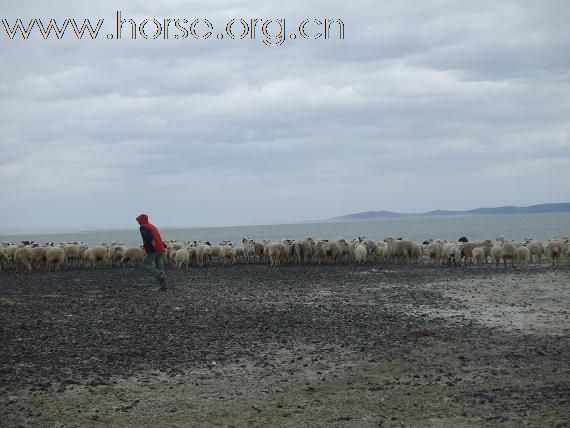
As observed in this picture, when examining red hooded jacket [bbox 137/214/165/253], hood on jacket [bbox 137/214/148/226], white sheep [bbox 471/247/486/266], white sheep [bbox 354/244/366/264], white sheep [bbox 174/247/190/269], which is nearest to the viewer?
red hooded jacket [bbox 137/214/165/253]

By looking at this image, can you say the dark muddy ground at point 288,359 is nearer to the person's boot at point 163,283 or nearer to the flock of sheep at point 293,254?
the person's boot at point 163,283

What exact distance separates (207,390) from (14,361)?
3.51m

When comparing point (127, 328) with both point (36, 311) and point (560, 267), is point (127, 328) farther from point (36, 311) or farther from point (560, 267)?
point (560, 267)

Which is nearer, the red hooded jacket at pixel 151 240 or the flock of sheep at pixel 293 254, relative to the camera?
the red hooded jacket at pixel 151 240

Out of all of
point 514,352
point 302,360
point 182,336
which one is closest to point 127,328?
point 182,336

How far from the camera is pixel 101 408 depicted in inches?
300

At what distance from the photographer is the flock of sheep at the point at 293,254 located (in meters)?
30.9

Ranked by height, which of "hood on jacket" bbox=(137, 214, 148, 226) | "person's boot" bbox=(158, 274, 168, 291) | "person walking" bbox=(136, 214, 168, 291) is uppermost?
"hood on jacket" bbox=(137, 214, 148, 226)

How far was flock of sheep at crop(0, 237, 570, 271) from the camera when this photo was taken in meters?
30.9

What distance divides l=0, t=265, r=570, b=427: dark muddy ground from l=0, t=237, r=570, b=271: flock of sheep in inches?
493

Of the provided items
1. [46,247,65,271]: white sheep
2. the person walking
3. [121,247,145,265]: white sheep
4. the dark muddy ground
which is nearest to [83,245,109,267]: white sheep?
[121,247,145,265]: white sheep

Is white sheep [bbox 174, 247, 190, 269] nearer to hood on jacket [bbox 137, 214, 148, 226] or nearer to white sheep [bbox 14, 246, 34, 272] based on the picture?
white sheep [bbox 14, 246, 34, 272]

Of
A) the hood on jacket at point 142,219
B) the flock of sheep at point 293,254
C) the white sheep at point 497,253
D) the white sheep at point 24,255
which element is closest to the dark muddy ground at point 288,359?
the hood on jacket at point 142,219

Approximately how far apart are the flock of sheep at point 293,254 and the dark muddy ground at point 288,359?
12525 millimetres
